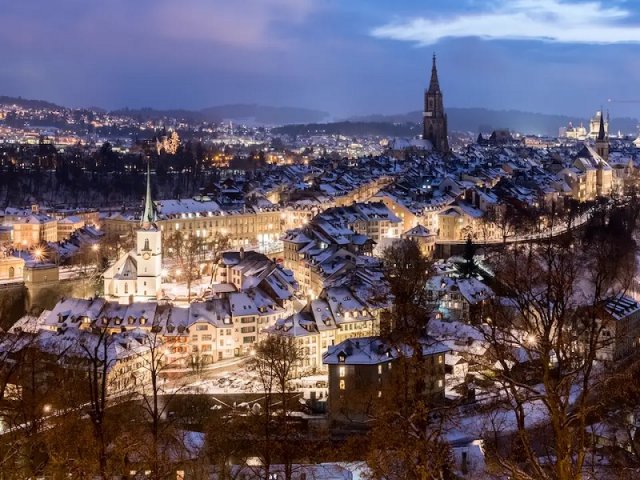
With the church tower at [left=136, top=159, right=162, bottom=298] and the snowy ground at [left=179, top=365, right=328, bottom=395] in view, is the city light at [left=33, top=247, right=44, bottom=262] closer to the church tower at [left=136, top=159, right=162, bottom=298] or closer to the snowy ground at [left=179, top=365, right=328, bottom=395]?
the church tower at [left=136, top=159, right=162, bottom=298]

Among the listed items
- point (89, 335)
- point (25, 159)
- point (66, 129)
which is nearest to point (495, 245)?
point (89, 335)

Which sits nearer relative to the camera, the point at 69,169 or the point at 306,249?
the point at 306,249

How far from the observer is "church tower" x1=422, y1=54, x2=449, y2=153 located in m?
72.3

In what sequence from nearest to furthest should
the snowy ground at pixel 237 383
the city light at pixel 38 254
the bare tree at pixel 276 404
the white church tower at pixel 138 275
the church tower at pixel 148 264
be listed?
the bare tree at pixel 276 404, the snowy ground at pixel 237 383, the white church tower at pixel 138 275, the church tower at pixel 148 264, the city light at pixel 38 254

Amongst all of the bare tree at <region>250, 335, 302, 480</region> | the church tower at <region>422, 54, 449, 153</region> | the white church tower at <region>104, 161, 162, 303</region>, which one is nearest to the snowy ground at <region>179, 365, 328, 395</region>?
the bare tree at <region>250, 335, 302, 480</region>

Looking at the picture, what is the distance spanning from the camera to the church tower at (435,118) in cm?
7231

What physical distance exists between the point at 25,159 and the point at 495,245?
4236 centimetres

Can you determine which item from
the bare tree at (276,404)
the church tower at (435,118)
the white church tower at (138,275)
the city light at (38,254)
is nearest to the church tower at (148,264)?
the white church tower at (138,275)

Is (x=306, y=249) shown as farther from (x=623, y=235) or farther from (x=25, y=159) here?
(x=25, y=159)

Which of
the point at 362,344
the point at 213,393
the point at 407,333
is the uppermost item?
the point at 407,333

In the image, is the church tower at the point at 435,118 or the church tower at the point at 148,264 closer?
the church tower at the point at 148,264

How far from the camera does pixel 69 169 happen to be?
56375mm

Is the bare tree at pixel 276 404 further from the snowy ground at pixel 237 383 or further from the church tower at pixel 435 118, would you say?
the church tower at pixel 435 118

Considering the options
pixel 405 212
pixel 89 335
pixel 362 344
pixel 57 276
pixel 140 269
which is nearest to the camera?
pixel 362 344
